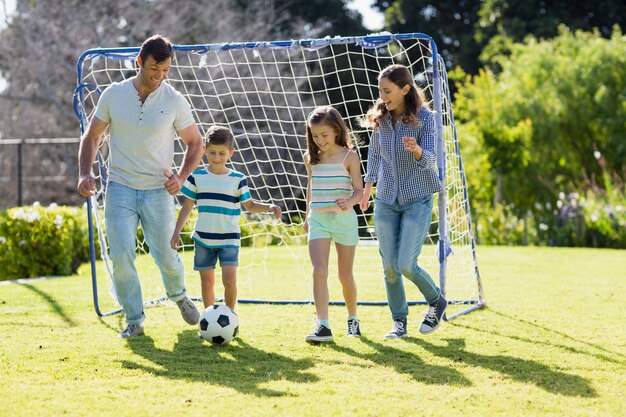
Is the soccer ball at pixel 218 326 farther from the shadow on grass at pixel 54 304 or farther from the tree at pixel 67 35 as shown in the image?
the tree at pixel 67 35

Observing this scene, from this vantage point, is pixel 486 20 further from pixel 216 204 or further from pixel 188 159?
pixel 188 159

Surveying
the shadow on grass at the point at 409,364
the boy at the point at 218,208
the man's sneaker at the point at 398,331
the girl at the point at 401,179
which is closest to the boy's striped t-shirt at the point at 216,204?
the boy at the point at 218,208

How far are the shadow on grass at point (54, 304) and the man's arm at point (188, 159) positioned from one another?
139 cm

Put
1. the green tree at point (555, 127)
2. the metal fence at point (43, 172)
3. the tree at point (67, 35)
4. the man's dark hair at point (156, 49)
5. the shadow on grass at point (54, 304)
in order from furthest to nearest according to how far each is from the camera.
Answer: the tree at point (67, 35) → the metal fence at point (43, 172) → the green tree at point (555, 127) → the shadow on grass at point (54, 304) → the man's dark hair at point (156, 49)

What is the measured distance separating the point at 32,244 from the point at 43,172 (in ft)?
36.4

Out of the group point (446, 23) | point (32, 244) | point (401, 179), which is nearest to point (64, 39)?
point (32, 244)

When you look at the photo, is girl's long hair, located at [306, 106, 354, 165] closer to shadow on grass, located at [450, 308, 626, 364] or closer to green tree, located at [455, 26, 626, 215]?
shadow on grass, located at [450, 308, 626, 364]

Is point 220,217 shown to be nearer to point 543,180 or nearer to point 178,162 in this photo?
point 178,162

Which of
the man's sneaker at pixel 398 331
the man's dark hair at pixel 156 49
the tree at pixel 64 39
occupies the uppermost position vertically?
the tree at pixel 64 39

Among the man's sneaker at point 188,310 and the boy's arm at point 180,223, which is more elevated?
the boy's arm at point 180,223

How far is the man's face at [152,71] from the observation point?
17.3 ft

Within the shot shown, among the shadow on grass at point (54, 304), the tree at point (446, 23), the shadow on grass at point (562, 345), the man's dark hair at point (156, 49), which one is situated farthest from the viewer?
the tree at point (446, 23)

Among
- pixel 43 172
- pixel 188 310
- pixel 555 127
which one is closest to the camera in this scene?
pixel 188 310

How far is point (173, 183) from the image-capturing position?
542cm
